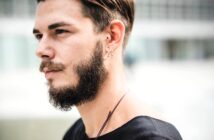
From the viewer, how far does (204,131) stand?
A: 431 inches

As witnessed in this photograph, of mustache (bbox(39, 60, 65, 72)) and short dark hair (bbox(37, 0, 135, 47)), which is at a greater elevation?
short dark hair (bbox(37, 0, 135, 47))

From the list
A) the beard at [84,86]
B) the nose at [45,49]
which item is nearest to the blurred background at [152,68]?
the beard at [84,86]

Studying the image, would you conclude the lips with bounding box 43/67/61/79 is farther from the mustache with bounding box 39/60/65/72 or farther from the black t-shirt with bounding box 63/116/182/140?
the black t-shirt with bounding box 63/116/182/140

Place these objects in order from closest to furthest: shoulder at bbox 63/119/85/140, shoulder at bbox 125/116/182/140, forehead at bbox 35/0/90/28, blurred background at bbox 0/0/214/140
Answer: shoulder at bbox 125/116/182/140, forehead at bbox 35/0/90/28, shoulder at bbox 63/119/85/140, blurred background at bbox 0/0/214/140

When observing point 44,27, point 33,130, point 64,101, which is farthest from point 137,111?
point 33,130

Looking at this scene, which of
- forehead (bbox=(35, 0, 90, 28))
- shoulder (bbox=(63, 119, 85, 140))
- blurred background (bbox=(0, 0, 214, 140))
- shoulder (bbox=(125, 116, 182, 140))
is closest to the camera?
shoulder (bbox=(125, 116, 182, 140))

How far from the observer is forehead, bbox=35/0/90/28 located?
98.0 inches

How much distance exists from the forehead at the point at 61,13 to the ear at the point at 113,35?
0.54 feet

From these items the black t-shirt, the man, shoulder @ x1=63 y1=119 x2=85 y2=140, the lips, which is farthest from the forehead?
shoulder @ x1=63 y1=119 x2=85 y2=140

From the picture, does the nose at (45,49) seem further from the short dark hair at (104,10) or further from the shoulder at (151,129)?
the shoulder at (151,129)

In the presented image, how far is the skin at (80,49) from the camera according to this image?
2.49m

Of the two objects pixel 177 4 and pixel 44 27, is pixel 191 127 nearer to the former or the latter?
pixel 44 27

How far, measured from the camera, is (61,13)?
249 centimetres

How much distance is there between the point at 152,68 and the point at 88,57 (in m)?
33.7
